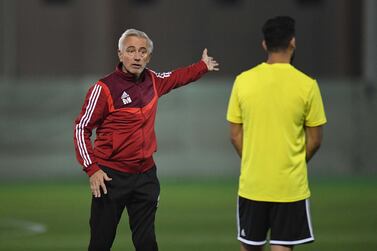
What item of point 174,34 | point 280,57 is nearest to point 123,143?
point 280,57

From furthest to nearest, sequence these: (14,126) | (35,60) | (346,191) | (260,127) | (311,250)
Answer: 1. (35,60)
2. (14,126)
3. (346,191)
4. (311,250)
5. (260,127)

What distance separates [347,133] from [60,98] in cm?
590

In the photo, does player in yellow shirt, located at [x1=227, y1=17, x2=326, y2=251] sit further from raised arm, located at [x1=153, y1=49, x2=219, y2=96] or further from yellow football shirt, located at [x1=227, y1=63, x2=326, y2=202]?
raised arm, located at [x1=153, y1=49, x2=219, y2=96]

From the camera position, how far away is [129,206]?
807cm

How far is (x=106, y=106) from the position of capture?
774 centimetres

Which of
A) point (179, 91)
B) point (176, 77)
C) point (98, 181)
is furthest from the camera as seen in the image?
point (179, 91)

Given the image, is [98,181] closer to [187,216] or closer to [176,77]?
[176,77]

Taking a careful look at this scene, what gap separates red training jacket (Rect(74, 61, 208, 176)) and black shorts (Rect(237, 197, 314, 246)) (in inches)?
43.0

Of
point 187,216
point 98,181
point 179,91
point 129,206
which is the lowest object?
point 187,216

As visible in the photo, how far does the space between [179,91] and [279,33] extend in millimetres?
14818

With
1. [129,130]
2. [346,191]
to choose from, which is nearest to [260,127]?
[129,130]

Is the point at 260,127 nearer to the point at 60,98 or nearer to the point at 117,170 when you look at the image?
the point at 117,170

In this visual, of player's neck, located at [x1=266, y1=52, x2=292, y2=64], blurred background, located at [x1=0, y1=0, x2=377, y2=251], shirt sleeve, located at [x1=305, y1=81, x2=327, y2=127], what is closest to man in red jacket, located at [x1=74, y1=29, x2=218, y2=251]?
player's neck, located at [x1=266, y1=52, x2=292, y2=64]

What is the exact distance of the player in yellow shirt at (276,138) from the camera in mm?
6957
